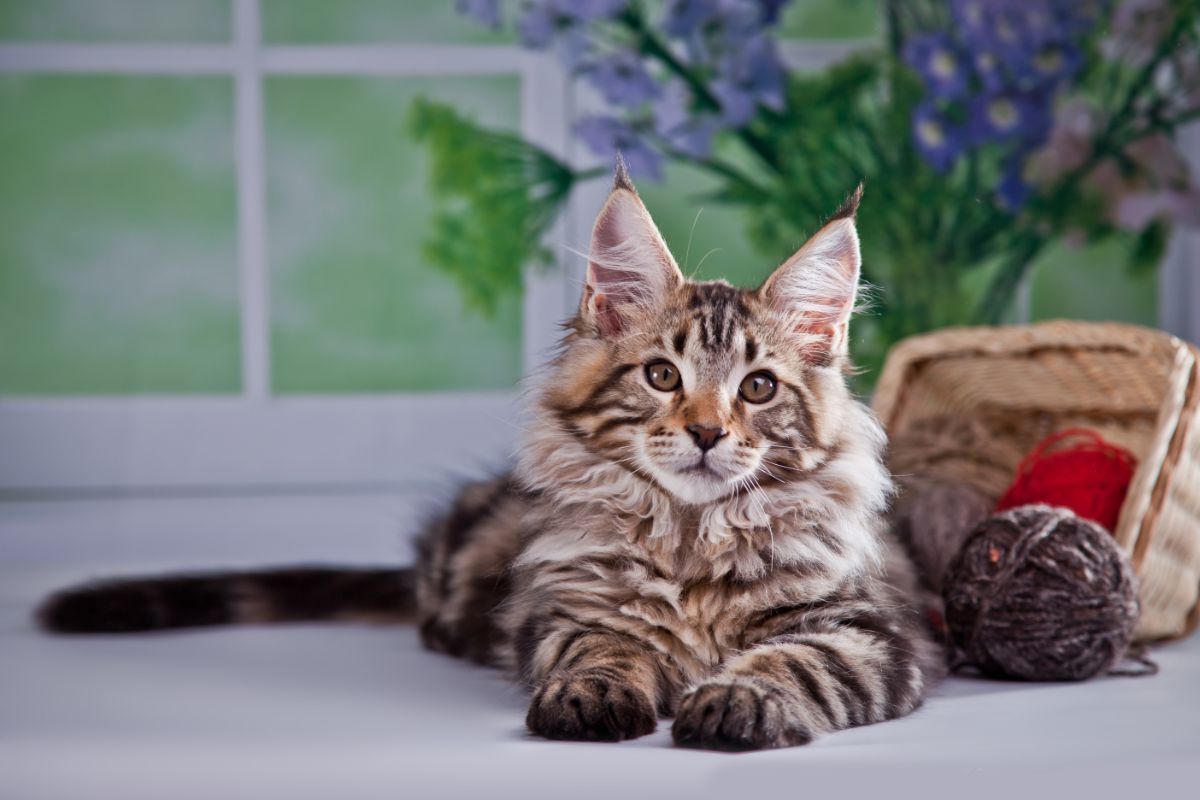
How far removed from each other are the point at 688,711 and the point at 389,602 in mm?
927

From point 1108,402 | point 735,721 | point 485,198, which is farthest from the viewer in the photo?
point 485,198

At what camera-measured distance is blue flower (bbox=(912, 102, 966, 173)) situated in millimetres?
3137

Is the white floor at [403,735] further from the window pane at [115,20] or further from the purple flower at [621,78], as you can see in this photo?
the window pane at [115,20]

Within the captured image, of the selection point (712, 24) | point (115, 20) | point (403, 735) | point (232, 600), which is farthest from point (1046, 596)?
point (115, 20)

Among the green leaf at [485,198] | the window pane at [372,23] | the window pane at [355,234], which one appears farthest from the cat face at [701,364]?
the window pane at [372,23]

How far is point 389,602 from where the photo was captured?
209cm

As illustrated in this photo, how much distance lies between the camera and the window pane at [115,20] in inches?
131

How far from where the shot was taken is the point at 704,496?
141 centimetres

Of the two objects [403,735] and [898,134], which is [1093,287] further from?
[403,735]

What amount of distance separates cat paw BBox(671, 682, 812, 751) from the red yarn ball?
74 centimetres

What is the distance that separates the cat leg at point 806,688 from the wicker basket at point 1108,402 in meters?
0.46

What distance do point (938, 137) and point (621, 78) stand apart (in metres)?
0.76

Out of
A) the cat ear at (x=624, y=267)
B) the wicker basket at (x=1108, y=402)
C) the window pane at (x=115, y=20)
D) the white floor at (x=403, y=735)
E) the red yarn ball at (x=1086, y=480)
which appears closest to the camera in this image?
the white floor at (x=403, y=735)

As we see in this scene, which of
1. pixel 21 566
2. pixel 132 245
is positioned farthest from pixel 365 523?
pixel 132 245
